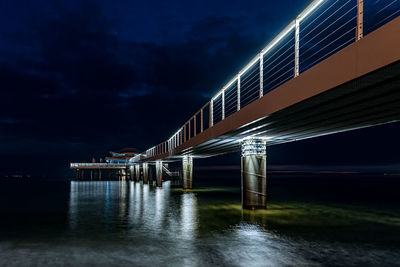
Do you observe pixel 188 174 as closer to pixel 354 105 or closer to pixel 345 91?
pixel 354 105

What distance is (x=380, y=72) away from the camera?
7.74 metres

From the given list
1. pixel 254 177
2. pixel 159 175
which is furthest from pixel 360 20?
pixel 159 175

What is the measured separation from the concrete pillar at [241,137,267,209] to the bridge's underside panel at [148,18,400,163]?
4.34 metres

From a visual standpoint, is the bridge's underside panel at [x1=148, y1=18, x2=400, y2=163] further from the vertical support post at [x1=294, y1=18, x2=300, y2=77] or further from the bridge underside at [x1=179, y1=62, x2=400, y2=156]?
the vertical support post at [x1=294, y1=18, x2=300, y2=77]

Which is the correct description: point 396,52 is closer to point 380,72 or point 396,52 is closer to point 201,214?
point 380,72

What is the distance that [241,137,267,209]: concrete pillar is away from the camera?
21.8 meters

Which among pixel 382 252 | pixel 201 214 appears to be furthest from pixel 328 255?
pixel 201 214

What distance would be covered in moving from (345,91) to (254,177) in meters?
12.9

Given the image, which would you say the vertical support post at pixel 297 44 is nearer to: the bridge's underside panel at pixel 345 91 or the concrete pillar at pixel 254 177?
the bridge's underside panel at pixel 345 91

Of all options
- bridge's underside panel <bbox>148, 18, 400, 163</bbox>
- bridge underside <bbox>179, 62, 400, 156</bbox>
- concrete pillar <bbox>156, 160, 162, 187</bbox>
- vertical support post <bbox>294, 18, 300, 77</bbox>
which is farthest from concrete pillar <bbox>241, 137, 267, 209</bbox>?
concrete pillar <bbox>156, 160, 162, 187</bbox>

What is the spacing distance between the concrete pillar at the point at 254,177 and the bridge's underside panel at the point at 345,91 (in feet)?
14.2

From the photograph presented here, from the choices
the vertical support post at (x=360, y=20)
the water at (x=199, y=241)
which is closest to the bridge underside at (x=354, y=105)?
the vertical support post at (x=360, y=20)

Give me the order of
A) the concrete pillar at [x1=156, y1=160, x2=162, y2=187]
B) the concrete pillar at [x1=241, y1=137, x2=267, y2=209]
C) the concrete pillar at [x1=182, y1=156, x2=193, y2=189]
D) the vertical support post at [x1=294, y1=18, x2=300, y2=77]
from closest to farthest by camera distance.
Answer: the vertical support post at [x1=294, y1=18, x2=300, y2=77] < the concrete pillar at [x1=241, y1=137, x2=267, y2=209] < the concrete pillar at [x1=182, y1=156, x2=193, y2=189] < the concrete pillar at [x1=156, y1=160, x2=162, y2=187]

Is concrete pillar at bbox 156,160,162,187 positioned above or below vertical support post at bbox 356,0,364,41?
below
